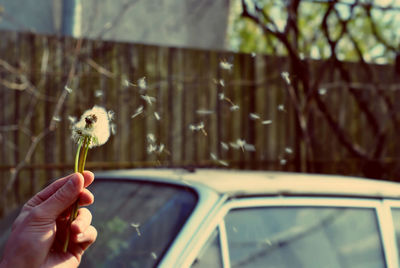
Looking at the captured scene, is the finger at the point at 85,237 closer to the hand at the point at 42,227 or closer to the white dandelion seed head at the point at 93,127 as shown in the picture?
the hand at the point at 42,227

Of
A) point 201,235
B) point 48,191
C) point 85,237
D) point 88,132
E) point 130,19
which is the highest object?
point 130,19

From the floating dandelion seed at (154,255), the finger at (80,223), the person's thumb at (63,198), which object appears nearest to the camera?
the person's thumb at (63,198)

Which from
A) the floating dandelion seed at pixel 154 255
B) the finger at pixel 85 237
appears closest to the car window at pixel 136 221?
the floating dandelion seed at pixel 154 255

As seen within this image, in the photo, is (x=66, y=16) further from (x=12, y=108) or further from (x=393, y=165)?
(x=393, y=165)

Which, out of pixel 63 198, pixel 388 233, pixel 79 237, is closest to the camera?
pixel 63 198

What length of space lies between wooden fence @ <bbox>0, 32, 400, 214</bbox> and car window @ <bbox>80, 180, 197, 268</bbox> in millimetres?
2433

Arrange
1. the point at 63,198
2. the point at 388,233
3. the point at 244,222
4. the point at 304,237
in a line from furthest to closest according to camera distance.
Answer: the point at 388,233 → the point at 304,237 → the point at 244,222 → the point at 63,198

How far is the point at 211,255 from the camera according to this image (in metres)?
2.21

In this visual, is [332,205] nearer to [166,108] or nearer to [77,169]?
[77,169]

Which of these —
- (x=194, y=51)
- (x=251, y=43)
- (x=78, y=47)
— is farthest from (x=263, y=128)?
(x=251, y=43)

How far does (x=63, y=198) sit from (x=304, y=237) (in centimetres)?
145

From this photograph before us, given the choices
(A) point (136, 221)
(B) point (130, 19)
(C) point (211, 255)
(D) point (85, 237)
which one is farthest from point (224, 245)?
(B) point (130, 19)

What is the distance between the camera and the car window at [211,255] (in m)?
2.16

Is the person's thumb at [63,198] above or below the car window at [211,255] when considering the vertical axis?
above
